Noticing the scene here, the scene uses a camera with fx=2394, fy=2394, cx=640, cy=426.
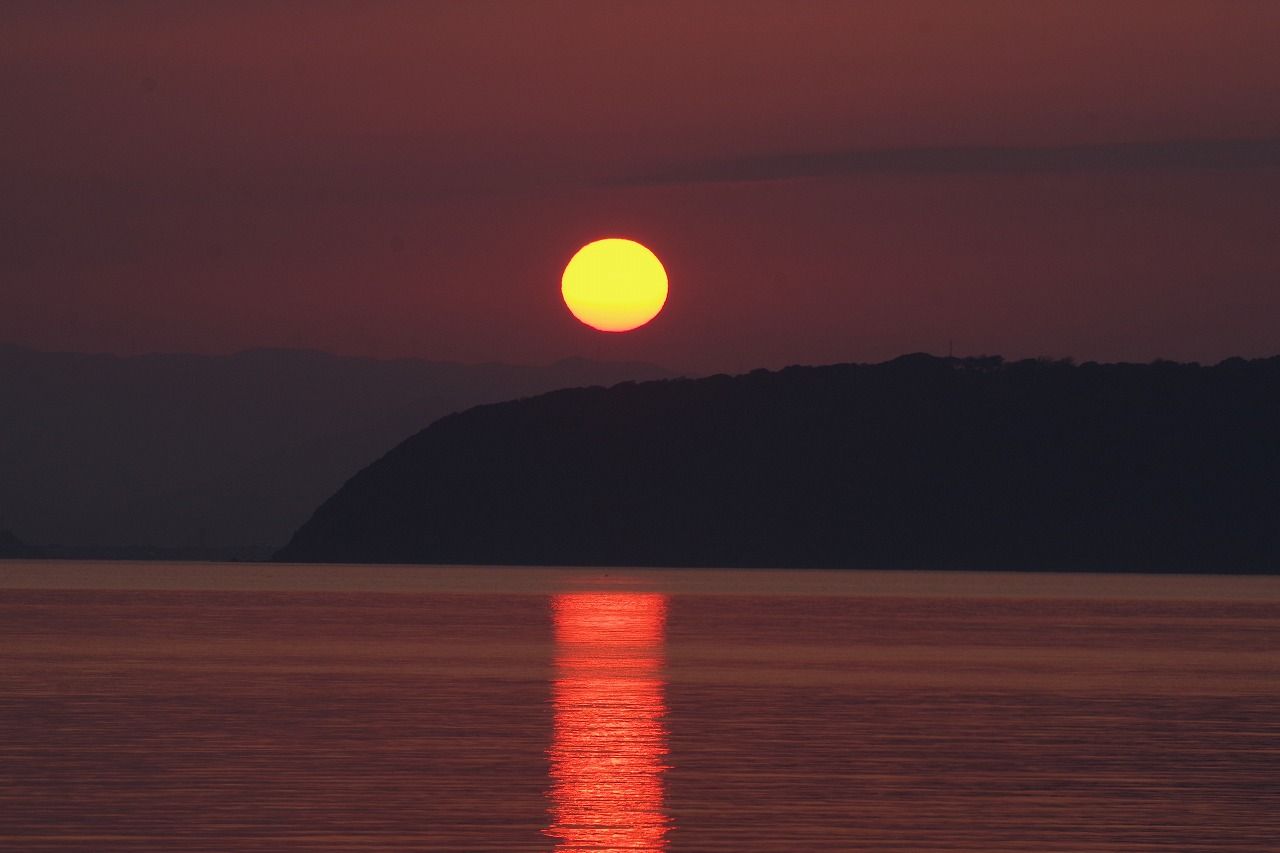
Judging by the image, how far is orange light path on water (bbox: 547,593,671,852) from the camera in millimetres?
28531

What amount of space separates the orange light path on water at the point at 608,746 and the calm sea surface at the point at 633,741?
10cm

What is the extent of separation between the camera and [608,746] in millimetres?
39000

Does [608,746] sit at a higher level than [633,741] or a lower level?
lower

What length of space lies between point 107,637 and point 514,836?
2070 inches

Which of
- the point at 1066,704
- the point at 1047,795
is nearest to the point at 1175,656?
the point at 1066,704

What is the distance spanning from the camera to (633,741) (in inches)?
1559

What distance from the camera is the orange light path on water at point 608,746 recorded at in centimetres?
2853

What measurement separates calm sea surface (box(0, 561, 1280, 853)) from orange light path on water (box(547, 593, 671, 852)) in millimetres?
97

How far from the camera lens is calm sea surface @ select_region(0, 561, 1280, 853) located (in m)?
28.7

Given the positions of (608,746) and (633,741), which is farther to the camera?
(633,741)

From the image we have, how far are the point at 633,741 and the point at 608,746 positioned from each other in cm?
72

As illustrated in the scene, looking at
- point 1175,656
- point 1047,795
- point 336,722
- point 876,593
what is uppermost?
point 876,593

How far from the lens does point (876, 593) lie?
17075 cm

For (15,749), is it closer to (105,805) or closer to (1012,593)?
(105,805)
